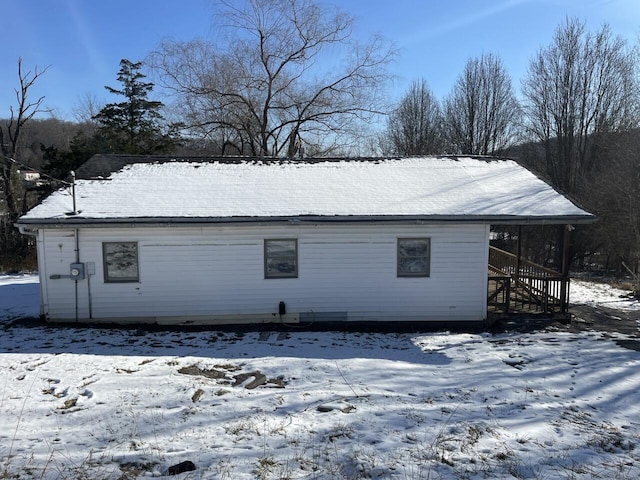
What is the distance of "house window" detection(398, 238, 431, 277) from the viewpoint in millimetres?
10148

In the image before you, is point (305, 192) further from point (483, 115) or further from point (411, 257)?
point (483, 115)

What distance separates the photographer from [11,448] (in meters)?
3.86

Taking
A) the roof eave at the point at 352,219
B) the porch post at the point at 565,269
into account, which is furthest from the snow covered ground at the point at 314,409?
the roof eave at the point at 352,219

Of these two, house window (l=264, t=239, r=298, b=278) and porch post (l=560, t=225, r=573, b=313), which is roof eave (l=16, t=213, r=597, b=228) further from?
→ house window (l=264, t=239, r=298, b=278)

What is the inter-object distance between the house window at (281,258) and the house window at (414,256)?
2523 mm

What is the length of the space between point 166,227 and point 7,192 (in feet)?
64.9

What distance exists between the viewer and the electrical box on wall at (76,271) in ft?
30.8

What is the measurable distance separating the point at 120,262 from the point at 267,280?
134 inches

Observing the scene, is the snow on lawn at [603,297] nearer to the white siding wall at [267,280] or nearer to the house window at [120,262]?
the white siding wall at [267,280]

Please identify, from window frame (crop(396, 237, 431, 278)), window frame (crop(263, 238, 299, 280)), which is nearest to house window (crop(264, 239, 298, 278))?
window frame (crop(263, 238, 299, 280))

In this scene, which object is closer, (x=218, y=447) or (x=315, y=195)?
(x=218, y=447)

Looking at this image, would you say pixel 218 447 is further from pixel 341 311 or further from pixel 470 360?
pixel 341 311

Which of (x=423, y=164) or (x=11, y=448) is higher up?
(x=423, y=164)

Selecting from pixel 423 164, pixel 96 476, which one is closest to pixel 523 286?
pixel 423 164
